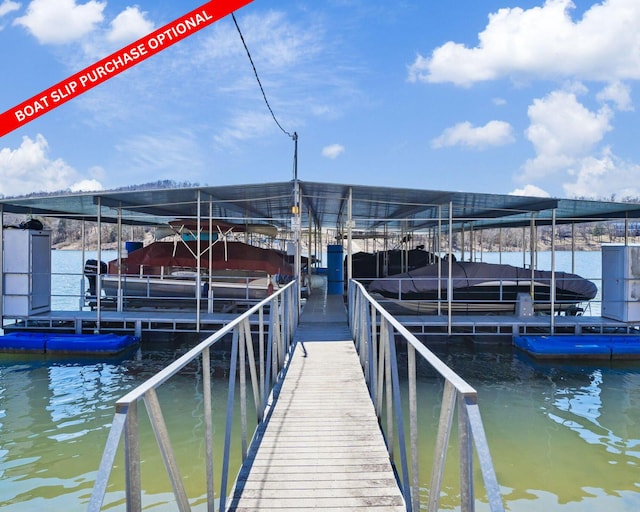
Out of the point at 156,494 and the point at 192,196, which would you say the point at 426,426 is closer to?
the point at 156,494

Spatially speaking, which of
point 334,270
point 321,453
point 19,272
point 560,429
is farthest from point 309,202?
point 321,453

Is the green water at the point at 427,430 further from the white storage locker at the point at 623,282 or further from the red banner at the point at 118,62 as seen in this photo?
the red banner at the point at 118,62

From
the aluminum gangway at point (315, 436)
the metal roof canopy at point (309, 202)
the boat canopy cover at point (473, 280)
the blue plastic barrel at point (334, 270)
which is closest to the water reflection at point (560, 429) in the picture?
the aluminum gangway at point (315, 436)

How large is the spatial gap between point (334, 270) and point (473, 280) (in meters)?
4.75

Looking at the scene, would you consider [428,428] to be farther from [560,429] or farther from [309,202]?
[309,202]

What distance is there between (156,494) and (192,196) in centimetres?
635

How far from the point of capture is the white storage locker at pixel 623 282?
408 inches

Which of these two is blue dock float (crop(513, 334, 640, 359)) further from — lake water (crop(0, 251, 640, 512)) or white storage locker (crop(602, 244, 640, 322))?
white storage locker (crop(602, 244, 640, 322))

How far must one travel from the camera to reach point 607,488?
5066 millimetres

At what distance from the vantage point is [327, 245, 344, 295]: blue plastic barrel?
14570 millimetres

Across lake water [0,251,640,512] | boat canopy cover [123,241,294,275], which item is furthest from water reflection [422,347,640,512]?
boat canopy cover [123,241,294,275]

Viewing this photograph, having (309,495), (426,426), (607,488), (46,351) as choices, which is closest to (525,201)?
(426,426)

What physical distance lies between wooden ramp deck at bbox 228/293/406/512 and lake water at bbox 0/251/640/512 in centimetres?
114

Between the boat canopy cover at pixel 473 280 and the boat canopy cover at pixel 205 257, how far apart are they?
2749mm
